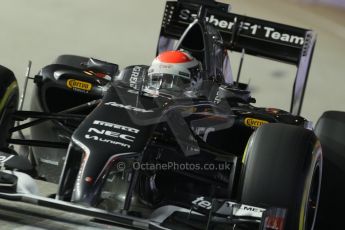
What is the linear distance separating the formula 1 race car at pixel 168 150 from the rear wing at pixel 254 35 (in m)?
0.07

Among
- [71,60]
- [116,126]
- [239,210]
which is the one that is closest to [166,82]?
[116,126]

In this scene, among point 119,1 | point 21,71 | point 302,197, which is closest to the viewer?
point 302,197

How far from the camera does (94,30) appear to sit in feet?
38.3

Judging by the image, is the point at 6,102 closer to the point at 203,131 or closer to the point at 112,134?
the point at 112,134

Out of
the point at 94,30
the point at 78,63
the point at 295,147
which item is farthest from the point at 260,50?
the point at 94,30

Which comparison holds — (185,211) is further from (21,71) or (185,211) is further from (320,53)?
(320,53)

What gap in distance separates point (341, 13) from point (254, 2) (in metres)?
1.46

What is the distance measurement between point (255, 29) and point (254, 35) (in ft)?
0.19

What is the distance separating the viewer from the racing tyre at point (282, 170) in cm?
481

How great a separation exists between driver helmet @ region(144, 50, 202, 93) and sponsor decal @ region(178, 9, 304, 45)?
1720 millimetres

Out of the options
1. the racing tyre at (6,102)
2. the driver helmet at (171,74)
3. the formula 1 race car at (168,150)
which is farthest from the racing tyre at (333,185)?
the racing tyre at (6,102)

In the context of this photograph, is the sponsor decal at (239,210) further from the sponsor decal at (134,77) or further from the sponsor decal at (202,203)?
the sponsor decal at (134,77)

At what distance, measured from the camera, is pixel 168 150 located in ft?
18.5

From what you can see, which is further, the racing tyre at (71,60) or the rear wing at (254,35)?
the racing tyre at (71,60)
